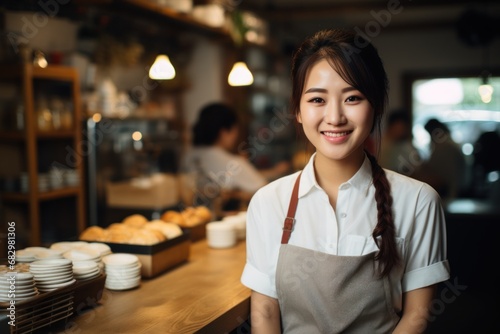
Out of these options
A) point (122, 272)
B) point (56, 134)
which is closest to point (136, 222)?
point (122, 272)

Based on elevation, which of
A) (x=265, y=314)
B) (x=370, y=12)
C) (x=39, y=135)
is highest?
(x=370, y=12)

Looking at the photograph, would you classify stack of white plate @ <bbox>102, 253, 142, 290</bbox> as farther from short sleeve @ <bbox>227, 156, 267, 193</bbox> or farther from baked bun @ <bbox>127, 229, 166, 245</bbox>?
short sleeve @ <bbox>227, 156, 267, 193</bbox>

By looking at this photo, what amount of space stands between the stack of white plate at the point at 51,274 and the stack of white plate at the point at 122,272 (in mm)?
276

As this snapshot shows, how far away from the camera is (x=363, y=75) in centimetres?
180

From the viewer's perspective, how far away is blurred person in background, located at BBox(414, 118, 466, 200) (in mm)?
6480

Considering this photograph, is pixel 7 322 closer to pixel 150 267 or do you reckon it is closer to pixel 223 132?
pixel 150 267

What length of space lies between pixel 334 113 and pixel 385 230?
0.42 metres

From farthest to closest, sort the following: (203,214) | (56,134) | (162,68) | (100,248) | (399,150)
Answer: (399,150) < (56,134) < (162,68) < (203,214) < (100,248)

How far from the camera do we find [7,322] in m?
1.58

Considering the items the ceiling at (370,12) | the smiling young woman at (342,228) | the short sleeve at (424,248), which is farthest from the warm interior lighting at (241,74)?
the ceiling at (370,12)

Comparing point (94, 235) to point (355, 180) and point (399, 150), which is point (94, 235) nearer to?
point (355, 180)

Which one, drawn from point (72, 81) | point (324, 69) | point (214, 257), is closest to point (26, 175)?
point (72, 81)

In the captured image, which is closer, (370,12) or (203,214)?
(203,214)

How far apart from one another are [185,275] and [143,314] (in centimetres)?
50
